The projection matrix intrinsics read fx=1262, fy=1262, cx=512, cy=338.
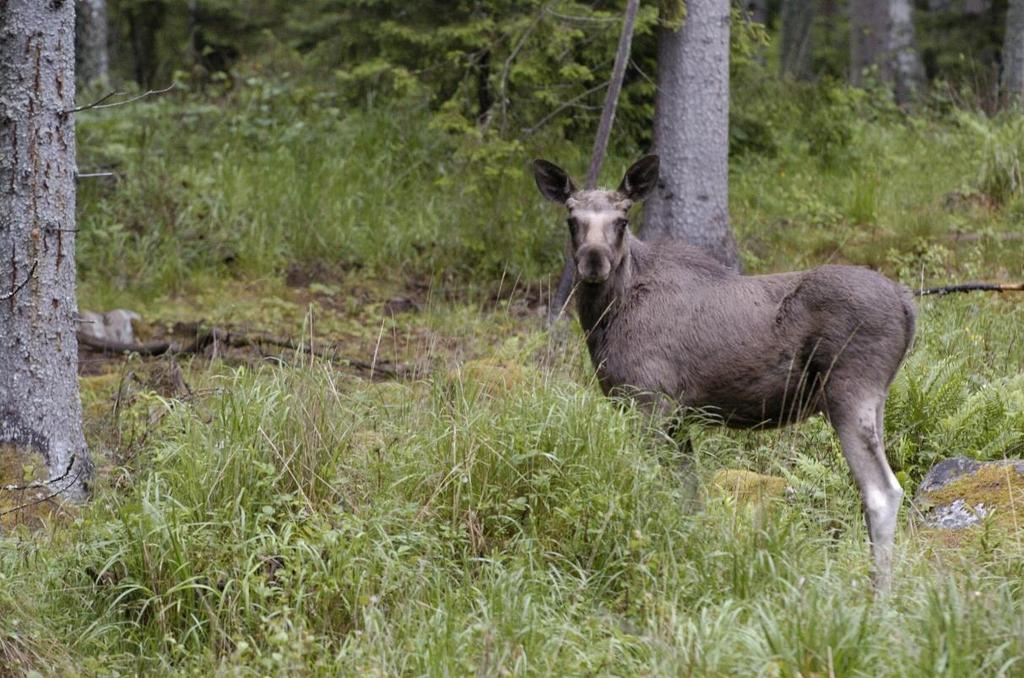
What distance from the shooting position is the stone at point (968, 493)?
249 inches

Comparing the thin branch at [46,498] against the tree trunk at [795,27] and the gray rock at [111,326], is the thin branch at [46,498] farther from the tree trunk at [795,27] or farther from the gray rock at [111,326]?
the tree trunk at [795,27]

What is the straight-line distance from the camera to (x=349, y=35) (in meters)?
13.3

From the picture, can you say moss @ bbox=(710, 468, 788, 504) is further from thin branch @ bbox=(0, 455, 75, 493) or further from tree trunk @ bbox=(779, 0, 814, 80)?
tree trunk @ bbox=(779, 0, 814, 80)

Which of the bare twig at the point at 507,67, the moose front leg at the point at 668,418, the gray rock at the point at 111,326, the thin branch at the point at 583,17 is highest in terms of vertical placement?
the thin branch at the point at 583,17

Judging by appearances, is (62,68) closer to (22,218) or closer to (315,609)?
(22,218)

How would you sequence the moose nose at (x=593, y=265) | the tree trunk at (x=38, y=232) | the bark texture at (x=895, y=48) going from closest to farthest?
the tree trunk at (x=38, y=232) → the moose nose at (x=593, y=265) → the bark texture at (x=895, y=48)

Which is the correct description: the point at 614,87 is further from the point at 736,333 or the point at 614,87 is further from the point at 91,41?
the point at 91,41

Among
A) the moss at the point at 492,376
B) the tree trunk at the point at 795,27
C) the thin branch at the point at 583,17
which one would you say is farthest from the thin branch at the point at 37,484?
the tree trunk at the point at 795,27

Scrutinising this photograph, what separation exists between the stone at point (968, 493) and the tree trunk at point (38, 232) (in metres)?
4.51

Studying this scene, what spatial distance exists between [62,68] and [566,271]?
14.9ft

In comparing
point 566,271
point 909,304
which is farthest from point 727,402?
point 566,271

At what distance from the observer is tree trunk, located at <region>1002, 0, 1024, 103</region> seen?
1559 cm

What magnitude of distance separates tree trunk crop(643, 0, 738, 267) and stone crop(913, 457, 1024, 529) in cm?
409

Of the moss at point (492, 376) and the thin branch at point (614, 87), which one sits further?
the thin branch at point (614, 87)
